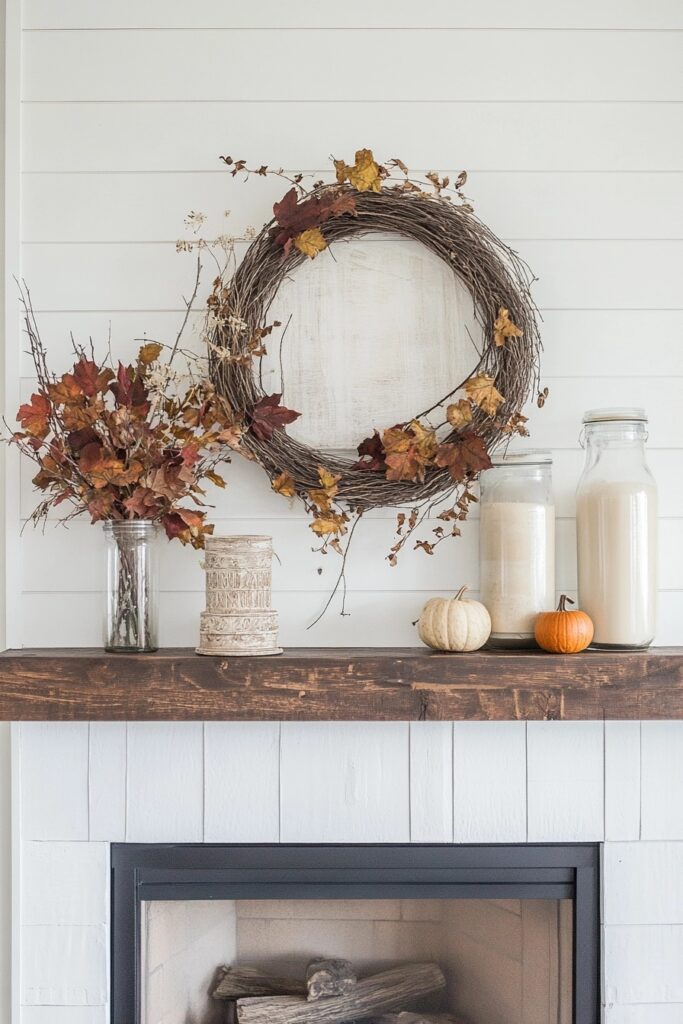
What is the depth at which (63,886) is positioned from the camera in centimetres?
154

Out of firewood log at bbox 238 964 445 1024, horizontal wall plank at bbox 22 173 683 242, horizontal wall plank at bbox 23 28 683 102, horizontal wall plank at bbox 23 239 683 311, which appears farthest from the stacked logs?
horizontal wall plank at bbox 23 28 683 102

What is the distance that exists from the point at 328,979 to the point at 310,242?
4.12 ft

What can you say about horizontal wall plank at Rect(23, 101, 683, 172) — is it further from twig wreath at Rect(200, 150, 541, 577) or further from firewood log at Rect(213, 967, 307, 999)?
firewood log at Rect(213, 967, 307, 999)

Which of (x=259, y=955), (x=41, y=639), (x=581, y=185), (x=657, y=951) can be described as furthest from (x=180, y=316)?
(x=657, y=951)

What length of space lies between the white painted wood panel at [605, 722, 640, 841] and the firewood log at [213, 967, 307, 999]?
24.2 inches

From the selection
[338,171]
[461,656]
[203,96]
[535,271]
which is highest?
[203,96]

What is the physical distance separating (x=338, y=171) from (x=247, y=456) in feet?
1.59

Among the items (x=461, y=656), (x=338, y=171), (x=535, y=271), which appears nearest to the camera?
(x=461, y=656)

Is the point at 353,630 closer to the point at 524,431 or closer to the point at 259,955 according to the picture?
the point at 524,431

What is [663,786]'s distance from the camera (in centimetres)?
156

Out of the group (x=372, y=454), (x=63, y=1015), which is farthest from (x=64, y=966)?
(x=372, y=454)

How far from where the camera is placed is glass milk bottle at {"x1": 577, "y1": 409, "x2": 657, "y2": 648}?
1430mm

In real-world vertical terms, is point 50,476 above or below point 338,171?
below

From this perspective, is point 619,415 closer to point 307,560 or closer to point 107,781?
point 307,560
